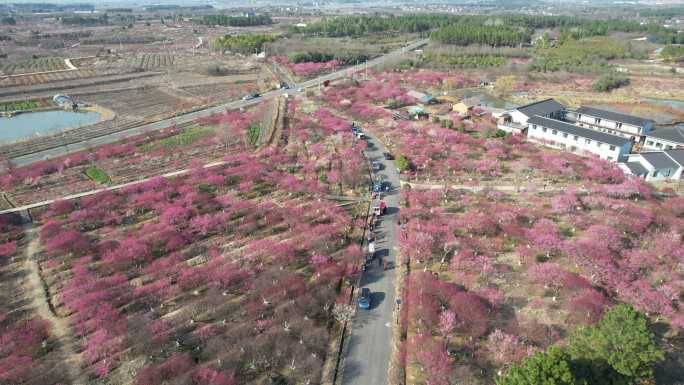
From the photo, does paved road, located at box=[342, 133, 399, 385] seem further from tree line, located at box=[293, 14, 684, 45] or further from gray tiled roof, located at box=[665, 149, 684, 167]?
tree line, located at box=[293, 14, 684, 45]

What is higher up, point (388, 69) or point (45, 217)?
point (388, 69)

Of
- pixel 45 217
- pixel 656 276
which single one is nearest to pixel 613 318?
pixel 656 276

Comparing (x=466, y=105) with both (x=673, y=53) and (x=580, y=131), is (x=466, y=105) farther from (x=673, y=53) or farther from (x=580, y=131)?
(x=673, y=53)

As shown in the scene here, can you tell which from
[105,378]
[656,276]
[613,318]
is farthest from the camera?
[656,276]

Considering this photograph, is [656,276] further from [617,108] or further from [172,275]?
[617,108]

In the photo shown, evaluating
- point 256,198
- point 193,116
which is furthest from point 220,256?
point 193,116

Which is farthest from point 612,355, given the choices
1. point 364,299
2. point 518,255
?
point 364,299

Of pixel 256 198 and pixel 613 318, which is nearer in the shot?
pixel 613 318

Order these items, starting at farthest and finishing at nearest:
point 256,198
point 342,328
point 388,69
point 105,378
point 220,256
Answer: point 388,69 → point 256,198 → point 220,256 → point 342,328 → point 105,378
